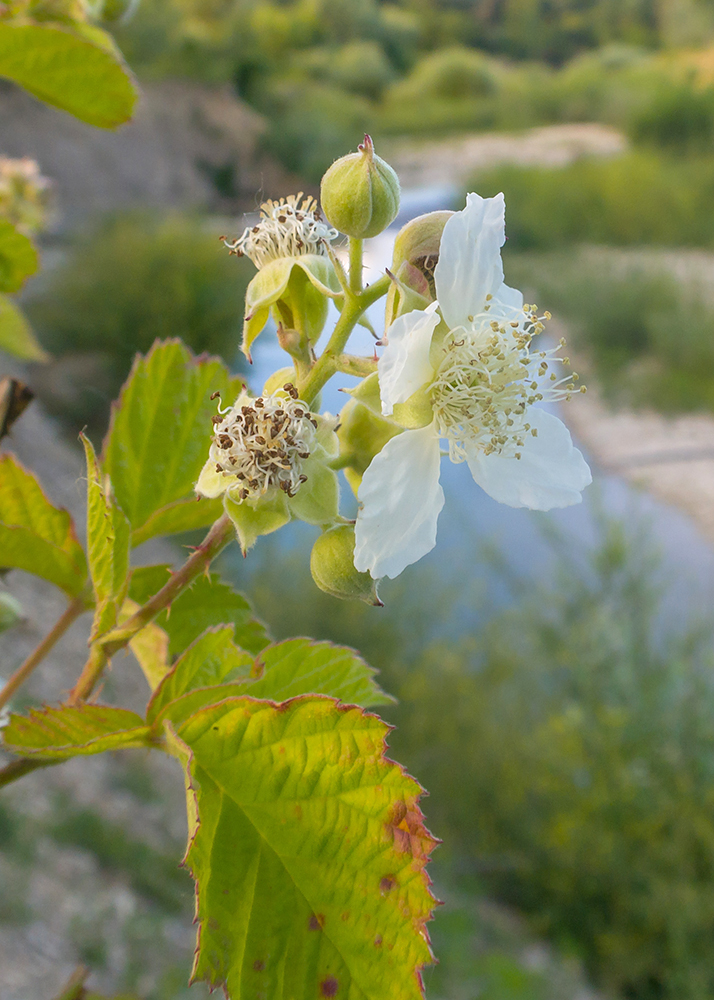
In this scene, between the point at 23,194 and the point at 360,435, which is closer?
the point at 360,435

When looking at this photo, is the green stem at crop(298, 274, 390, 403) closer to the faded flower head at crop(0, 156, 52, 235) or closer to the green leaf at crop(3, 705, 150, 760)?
the green leaf at crop(3, 705, 150, 760)

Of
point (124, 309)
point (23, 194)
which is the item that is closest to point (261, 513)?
point (23, 194)

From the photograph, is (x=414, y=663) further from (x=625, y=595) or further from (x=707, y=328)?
(x=707, y=328)

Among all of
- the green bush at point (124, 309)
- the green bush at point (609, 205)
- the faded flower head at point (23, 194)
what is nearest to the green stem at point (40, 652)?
the faded flower head at point (23, 194)

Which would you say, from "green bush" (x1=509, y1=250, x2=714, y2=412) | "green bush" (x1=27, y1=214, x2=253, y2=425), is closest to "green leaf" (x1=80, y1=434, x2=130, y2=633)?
"green bush" (x1=27, y1=214, x2=253, y2=425)

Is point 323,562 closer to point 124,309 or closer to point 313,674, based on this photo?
point 313,674

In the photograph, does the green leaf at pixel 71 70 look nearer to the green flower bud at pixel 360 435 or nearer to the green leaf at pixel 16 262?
the green leaf at pixel 16 262
